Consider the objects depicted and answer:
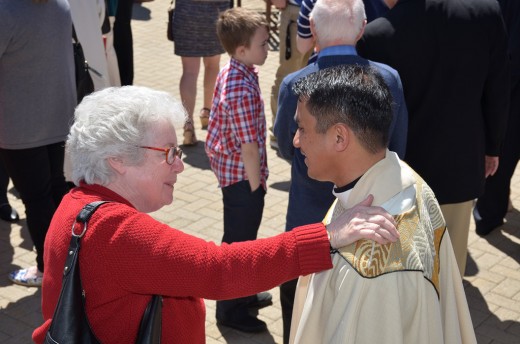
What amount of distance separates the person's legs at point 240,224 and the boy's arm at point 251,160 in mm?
119

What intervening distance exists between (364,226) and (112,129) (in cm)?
84

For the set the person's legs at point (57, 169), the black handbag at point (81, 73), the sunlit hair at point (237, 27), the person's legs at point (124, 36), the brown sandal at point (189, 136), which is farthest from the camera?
the person's legs at point (124, 36)

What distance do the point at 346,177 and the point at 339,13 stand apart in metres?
1.51

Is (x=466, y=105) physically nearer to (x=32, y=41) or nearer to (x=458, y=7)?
(x=458, y=7)

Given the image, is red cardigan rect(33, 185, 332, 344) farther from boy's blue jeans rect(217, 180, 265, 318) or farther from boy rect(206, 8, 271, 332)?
boy's blue jeans rect(217, 180, 265, 318)

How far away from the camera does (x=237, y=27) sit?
4738 mm

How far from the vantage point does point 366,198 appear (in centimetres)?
259

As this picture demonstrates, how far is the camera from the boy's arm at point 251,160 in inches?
180

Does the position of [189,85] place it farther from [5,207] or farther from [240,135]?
[240,135]

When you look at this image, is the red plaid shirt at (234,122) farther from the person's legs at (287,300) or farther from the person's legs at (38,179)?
the person's legs at (38,179)

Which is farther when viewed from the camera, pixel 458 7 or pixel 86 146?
pixel 458 7

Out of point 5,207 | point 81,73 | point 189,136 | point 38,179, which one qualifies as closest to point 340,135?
point 38,179

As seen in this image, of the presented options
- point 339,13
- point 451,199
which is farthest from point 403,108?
point 451,199

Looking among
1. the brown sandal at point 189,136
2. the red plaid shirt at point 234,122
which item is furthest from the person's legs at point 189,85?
the red plaid shirt at point 234,122
